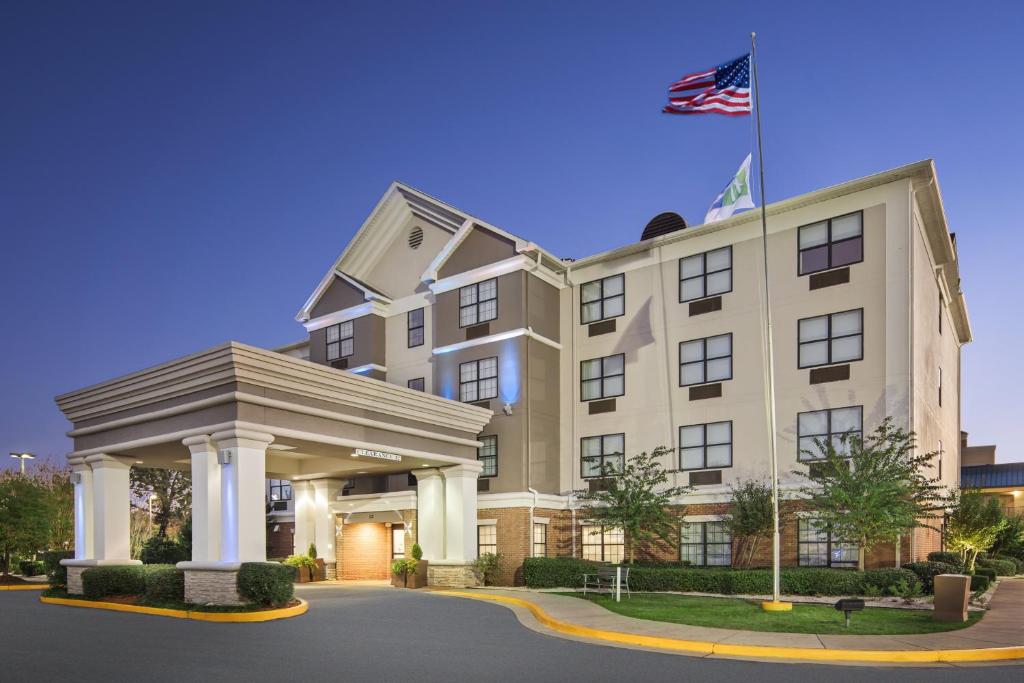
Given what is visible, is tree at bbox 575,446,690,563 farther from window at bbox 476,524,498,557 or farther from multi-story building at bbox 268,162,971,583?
window at bbox 476,524,498,557

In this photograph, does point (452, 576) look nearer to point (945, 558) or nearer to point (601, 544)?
point (601, 544)

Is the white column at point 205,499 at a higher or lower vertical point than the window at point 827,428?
lower

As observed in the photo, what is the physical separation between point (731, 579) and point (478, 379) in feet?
41.2

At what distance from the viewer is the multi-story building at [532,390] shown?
2233cm

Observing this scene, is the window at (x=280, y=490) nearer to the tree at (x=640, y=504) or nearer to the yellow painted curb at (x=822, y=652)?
the tree at (x=640, y=504)

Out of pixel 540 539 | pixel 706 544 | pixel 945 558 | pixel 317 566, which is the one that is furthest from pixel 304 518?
pixel 945 558

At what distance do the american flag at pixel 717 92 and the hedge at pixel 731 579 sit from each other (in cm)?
1282

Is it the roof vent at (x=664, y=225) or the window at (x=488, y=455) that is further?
the roof vent at (x=664, y=225)

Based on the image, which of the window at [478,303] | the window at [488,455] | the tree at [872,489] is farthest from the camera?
the window at [478,303]

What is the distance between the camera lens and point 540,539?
29391 millimetres

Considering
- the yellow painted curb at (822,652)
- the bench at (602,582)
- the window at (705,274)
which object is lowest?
the bench at (602,582)

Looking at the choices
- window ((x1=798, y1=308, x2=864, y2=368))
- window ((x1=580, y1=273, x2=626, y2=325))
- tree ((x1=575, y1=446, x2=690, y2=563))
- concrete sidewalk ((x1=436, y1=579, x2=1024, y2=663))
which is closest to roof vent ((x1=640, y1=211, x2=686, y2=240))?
window ((x1=580, y1=273, x2=626, y2=325))

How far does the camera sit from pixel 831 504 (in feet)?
72.0

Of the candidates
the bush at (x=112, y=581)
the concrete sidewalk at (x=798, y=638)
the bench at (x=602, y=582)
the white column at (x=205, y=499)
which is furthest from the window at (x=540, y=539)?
the bush at (x=112, y=581)
